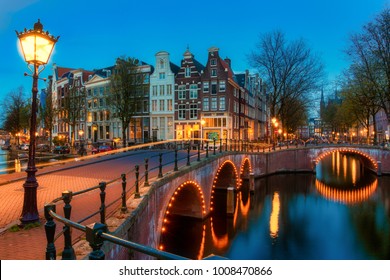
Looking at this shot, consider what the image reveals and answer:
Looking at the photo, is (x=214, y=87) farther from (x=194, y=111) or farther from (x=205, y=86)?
(x=194, y=111)

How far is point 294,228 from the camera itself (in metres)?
16.6

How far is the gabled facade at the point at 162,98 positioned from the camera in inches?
1699

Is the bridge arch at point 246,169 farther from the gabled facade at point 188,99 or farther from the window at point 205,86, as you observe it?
the window at point 205,86

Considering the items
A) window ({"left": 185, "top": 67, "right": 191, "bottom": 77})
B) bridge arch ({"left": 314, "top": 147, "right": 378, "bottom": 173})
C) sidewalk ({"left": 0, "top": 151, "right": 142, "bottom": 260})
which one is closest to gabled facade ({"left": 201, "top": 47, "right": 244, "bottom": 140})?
window ({"left": 185, "top": 67, "right": 191, "bottom": 77})

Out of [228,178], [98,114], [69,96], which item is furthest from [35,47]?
[98,114]

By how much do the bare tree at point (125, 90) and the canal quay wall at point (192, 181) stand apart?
674 inches

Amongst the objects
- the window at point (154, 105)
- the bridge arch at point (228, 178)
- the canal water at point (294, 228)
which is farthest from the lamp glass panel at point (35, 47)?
the window at point (154, 105)

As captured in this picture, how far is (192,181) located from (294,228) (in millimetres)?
6560

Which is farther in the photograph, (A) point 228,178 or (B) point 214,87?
(B) point 214,87

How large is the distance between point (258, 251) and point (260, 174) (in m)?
18.3

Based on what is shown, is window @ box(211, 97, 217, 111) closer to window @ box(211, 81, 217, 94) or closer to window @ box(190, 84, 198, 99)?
window @ box(211, 81, 217, 94)

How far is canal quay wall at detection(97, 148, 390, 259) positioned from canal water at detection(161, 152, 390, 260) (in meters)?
2.13

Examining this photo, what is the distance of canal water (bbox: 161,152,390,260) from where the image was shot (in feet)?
44.2
